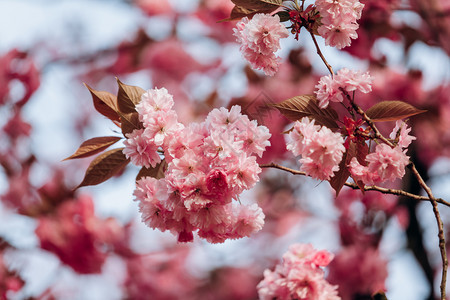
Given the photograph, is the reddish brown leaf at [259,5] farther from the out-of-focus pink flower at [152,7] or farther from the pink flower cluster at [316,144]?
the out-of-focus pink flower at [152,7]

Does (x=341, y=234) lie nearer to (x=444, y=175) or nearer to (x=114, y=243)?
(x=444, y=175)

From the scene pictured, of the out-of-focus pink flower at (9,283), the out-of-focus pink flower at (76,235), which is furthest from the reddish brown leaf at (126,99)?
the out-of-focus pink flower at (76,235)

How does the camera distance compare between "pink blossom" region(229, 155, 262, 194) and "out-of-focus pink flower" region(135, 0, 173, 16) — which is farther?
"out-of-focus pink flower" region(135, 0, 173, 16)

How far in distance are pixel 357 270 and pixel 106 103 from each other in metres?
1.74

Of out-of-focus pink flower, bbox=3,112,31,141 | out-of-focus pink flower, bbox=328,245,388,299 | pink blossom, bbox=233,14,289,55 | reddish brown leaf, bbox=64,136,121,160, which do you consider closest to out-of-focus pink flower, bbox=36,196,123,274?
out-of-focus pink flower, bbox=3,112,31,141

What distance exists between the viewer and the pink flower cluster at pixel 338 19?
60cm

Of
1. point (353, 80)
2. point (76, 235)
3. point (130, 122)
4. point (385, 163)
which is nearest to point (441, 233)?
point (385, 163)

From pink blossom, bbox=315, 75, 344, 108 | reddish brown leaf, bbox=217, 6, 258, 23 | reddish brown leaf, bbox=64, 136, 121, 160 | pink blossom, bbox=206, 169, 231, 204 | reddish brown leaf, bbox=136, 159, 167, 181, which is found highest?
reddish brown leaf, bbox=217, 6, 258, 23

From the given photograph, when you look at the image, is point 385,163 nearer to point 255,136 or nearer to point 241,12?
point 255,136

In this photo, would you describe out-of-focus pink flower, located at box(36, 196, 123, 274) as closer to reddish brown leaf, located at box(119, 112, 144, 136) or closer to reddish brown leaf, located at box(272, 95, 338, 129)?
reddish brown leaf, located at box(119, 112, 144, 136)

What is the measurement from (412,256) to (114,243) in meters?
1.54

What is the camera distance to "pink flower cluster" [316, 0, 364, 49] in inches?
23.4

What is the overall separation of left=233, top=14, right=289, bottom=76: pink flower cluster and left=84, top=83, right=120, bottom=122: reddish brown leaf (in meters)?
0.21

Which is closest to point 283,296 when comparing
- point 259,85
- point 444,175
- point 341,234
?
point 259,85
